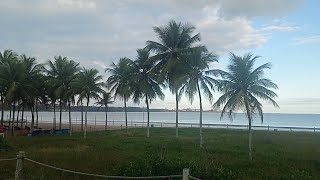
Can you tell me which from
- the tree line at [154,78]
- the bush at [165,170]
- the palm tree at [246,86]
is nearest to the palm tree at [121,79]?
the tree line at [154,78]

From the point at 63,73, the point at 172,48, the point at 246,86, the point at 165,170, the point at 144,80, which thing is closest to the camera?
the point at 165,170

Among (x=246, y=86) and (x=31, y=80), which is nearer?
(x=246, y=86)

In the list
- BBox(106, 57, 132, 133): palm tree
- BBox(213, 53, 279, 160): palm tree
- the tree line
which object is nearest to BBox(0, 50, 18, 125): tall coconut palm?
the tree line

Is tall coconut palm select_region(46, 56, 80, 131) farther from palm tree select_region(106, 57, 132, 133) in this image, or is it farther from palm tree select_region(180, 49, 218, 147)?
palm tree select_region(180, 49, 218, 147)

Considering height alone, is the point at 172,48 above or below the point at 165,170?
above

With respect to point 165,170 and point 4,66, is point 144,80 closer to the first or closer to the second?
point 4,66

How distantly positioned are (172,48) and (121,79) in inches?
516

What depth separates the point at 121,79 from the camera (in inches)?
1912

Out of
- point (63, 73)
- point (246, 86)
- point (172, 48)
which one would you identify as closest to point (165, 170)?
point (246, 86)

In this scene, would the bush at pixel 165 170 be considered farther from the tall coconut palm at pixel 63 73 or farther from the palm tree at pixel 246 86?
the tall coconut palm at pixel 63 73

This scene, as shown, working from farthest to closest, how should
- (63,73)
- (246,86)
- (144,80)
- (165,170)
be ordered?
(63,73)
(144,80)
(246,86)
(165,170)

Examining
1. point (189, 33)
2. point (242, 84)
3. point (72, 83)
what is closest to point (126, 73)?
point (72, 83)

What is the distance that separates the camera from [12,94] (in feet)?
132

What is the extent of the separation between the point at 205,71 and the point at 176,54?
4.62 meters
